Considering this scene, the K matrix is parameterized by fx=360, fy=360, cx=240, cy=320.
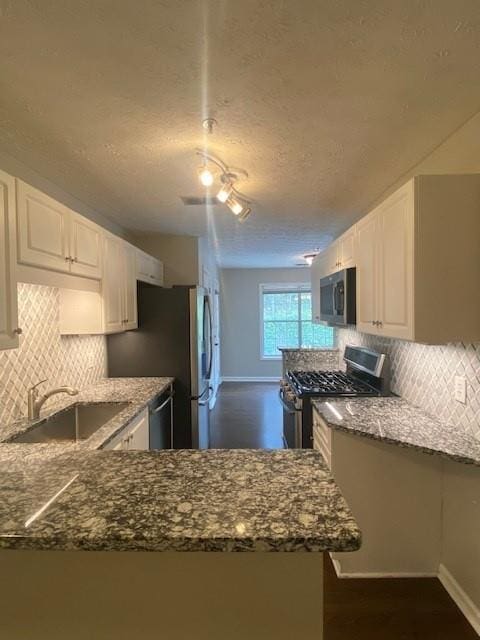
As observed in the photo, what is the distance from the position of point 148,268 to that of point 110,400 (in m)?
1.71

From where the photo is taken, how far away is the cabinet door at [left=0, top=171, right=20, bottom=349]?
1.49 meters

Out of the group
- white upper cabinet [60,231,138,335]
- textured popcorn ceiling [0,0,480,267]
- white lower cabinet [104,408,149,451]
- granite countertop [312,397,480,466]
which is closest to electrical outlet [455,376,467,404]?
granite countertop [312,397,480,466]

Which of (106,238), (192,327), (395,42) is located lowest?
(192,327)

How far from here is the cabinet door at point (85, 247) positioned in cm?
219

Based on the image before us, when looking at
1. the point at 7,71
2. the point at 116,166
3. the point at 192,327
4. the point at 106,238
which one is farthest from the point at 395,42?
the point at 192,327

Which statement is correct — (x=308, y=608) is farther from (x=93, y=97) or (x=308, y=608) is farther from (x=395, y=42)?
(x=93, y=97)

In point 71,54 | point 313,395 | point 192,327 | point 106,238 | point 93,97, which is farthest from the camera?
point 192,327

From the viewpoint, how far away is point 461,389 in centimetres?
183

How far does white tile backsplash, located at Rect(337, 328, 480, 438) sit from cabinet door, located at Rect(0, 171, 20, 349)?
2119 mm

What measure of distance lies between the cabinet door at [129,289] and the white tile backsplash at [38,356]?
0.38 meters

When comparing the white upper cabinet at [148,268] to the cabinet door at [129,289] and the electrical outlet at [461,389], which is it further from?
the electrical outlet at [461,389]

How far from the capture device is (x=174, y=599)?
85 centimetres

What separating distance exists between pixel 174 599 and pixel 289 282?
24.1 ft

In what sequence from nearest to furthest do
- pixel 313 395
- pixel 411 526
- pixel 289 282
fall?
pixel 411 526, pixel 313 395, pixel 289 282
